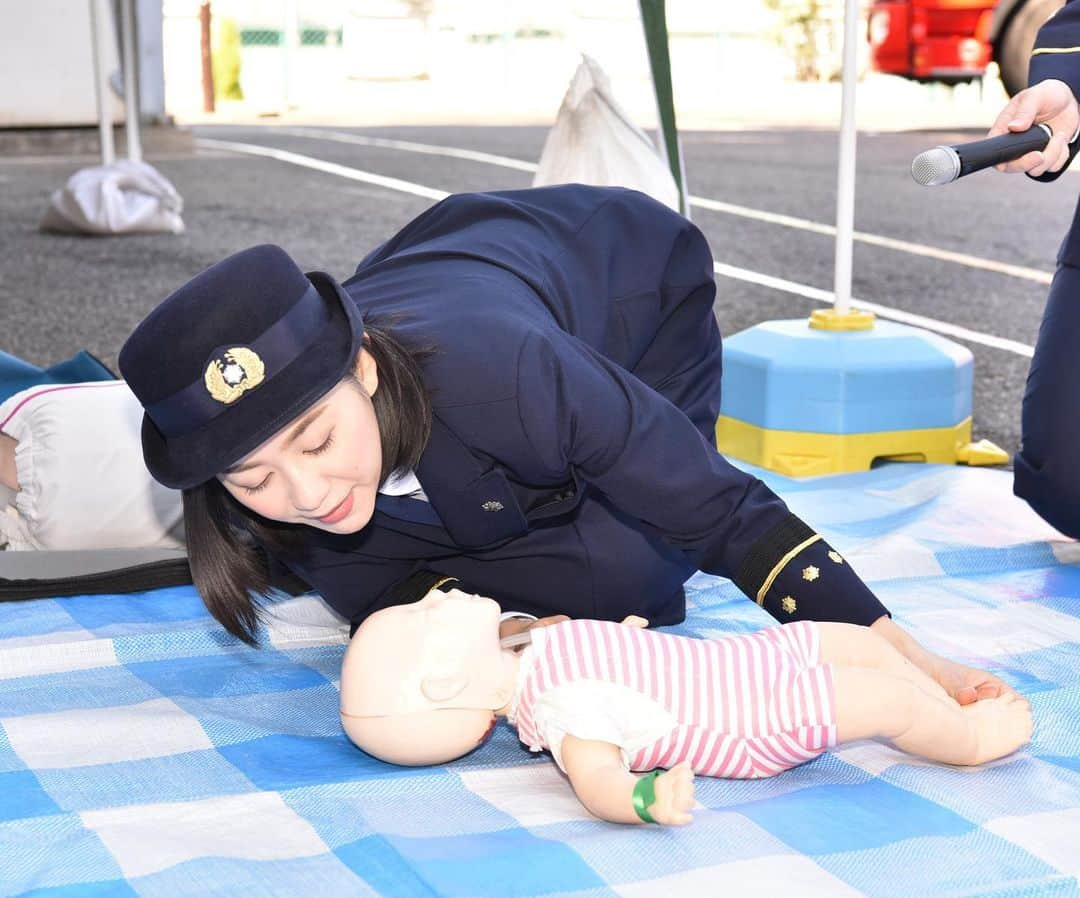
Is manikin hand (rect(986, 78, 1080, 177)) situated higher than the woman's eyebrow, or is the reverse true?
manikin hand (rect(986, 78, 1080, 177))

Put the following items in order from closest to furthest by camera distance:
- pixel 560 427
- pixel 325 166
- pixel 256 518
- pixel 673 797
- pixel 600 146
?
pixel 673 797
pixel 560 427
pixel 256 518
pixel 600 146
pixel 325 166

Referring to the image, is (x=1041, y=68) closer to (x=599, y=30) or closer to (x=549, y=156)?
(x=549, y=156)

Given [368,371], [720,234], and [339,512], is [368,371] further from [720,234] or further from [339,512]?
[720,234]

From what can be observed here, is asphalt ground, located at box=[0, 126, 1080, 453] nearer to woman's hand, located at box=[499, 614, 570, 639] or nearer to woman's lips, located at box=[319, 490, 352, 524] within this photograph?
woman's hand, located at box=[499, 614, 570, 639]


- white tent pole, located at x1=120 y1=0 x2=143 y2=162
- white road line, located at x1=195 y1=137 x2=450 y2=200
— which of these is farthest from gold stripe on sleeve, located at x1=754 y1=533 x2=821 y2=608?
white tent pole, located at x1=120 y1=0 x2=143 y2=162

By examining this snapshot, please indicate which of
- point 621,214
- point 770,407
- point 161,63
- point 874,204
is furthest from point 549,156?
point 161,63

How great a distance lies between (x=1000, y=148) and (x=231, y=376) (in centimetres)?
87

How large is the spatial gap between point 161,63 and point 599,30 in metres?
11.6

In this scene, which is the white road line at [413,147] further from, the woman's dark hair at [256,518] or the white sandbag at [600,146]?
the woman's dark hair at [256,518]

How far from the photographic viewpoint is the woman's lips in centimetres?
157

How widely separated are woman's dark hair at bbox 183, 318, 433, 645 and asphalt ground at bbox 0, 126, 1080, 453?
1.80m

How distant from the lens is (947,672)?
1696mm

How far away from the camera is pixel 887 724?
5.12 ft

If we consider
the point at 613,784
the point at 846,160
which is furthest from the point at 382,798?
the point at 846,160
